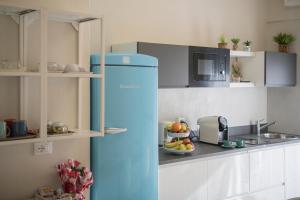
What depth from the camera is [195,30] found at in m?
4.66

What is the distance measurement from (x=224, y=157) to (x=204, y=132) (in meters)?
0.54

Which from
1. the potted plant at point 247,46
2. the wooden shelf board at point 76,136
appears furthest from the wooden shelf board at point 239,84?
the wooden shelf board at point 76,136

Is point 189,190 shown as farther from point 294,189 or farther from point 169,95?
point 294,189

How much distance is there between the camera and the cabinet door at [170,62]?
3701mm

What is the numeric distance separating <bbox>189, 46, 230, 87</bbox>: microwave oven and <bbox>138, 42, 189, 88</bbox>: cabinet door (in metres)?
0.10

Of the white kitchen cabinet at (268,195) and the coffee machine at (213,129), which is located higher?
the coffee machine at (213,129)

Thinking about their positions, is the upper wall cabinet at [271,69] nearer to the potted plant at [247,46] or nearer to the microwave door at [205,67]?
the potted plant at [247,46]

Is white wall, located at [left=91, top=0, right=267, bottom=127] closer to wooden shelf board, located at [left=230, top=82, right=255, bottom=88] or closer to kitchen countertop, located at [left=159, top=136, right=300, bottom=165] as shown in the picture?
wooden shelf board, located at [left=230, top=82, right=255, bottom=88]

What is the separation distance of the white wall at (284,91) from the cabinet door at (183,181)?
2072 millimetres

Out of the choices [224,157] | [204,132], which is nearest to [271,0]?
[204,132]

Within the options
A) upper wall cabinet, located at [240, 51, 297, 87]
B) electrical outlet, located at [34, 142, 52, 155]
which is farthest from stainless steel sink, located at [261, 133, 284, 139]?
electrical outlet, located at [34, 142, 52, 155]

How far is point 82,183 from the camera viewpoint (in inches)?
106

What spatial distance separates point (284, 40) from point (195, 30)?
1.30 m

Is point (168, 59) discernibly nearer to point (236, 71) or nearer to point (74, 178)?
point (236, 71)
